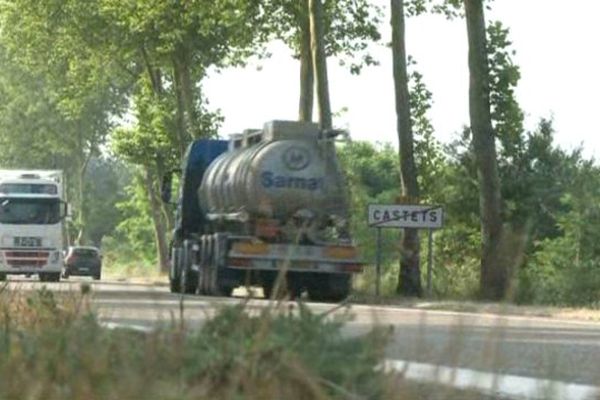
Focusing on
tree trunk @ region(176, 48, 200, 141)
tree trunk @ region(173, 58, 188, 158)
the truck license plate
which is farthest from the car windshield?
the truck license plate

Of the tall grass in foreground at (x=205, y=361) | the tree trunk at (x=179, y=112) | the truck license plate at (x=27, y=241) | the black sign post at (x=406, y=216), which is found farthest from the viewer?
the tree trunk at (x=179, y=112)

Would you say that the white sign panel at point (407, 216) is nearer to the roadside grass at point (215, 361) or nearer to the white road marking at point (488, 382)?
the white road marking at point (488, 382)

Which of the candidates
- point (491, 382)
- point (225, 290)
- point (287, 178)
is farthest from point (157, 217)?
point (491, 382)

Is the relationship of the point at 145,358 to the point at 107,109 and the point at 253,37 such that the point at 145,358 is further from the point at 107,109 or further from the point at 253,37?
the point at 107,109

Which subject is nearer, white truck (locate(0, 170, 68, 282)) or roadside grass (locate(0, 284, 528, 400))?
roadside grass (locate(0, 284, 528, 400))

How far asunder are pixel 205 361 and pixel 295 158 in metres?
27.6

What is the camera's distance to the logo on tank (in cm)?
3572

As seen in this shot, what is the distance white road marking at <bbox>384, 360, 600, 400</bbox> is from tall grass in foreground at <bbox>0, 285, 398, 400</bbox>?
0.17 meters

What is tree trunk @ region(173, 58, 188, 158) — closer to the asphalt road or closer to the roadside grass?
the asphalt road

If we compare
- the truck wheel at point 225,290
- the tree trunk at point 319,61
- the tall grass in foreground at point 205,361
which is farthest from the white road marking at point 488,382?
the tree trunk at point 319,61

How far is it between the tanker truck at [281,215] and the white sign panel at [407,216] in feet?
6.97

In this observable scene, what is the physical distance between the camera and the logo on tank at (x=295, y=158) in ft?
117

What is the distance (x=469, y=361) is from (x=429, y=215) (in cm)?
3087

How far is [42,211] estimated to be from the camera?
52562mm
